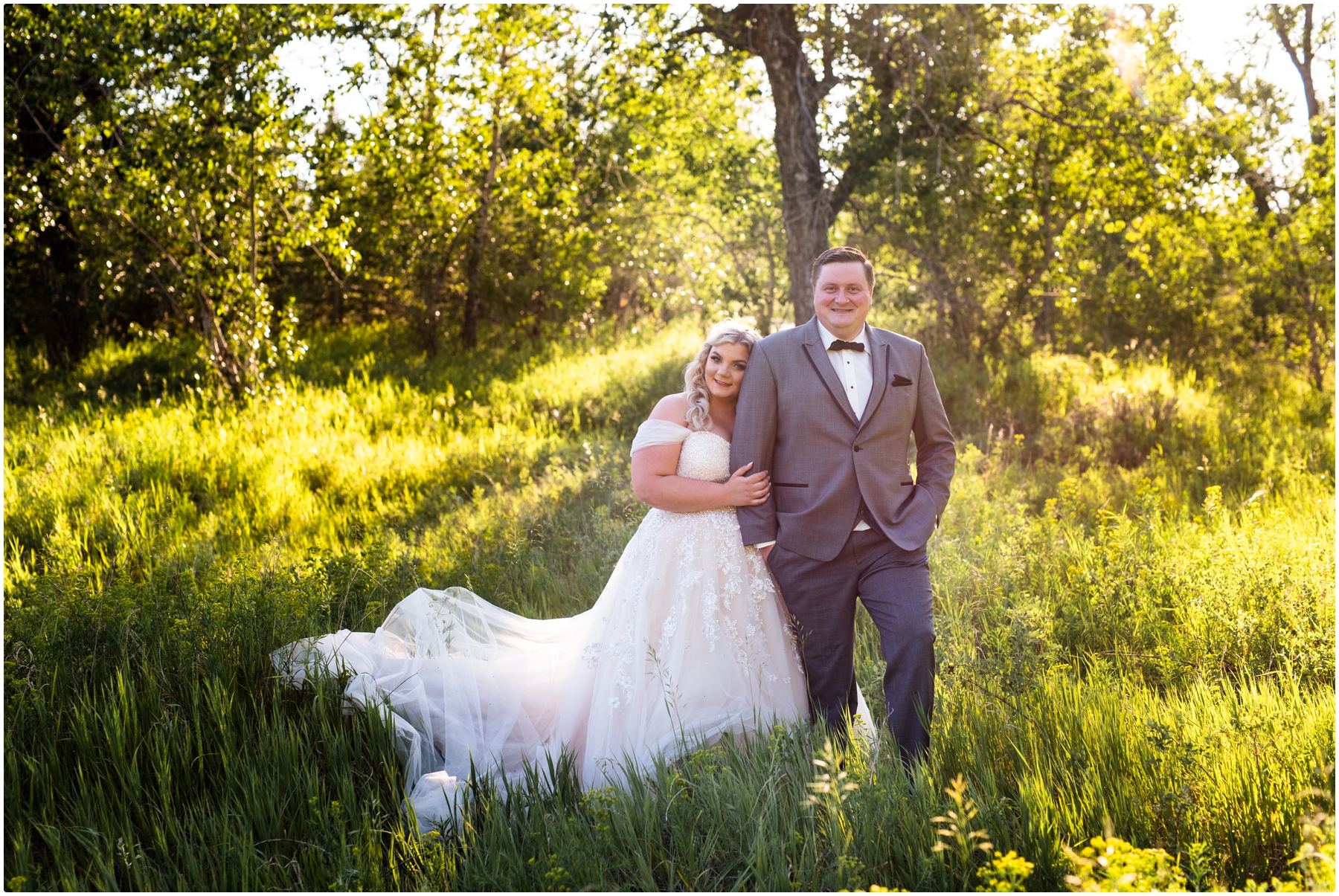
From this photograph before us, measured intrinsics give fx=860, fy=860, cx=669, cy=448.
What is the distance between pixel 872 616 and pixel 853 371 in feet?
3.42

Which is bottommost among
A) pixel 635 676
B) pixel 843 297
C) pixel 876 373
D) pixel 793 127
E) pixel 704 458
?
pixel 635 676

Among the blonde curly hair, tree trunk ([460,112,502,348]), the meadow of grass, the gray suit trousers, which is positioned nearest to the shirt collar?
the blonde curly hair

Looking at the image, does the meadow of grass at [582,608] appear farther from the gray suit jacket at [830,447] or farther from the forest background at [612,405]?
the gray suit jacket at [830,447]

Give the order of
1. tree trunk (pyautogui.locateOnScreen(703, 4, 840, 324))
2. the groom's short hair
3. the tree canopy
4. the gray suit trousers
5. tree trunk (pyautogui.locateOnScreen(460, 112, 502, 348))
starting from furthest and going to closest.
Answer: tree trunk (pyautogui.locateOnScreen(460, 112, 502, 348)), the tree canopy, tree trunk (pyautogui.locateOnScreen(703, 4, 840, 324)), the groom's short hair, the gray suit trousers

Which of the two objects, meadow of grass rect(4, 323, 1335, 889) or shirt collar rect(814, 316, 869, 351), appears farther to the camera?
shirt collar rect(814, 316, 869, 351)

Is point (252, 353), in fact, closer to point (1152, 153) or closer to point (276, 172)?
point (276, 172)

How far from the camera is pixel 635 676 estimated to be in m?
3.80

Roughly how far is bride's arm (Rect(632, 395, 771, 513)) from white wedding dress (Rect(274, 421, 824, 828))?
0.05m

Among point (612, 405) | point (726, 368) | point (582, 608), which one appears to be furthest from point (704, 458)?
point (612, 405)

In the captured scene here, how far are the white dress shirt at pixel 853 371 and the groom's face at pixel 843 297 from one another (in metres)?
0.05

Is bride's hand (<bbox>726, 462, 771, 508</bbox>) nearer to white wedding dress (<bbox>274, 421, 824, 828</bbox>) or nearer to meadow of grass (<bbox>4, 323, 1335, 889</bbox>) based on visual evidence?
white wedding dress (<bbox>274, 421, 824, 828</bbox>)

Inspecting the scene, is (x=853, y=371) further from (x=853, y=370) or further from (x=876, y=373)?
(x=876, y=373)

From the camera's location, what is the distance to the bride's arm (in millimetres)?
3670

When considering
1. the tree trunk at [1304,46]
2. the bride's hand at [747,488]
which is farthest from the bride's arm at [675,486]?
the tree trunk at [1304,46]
